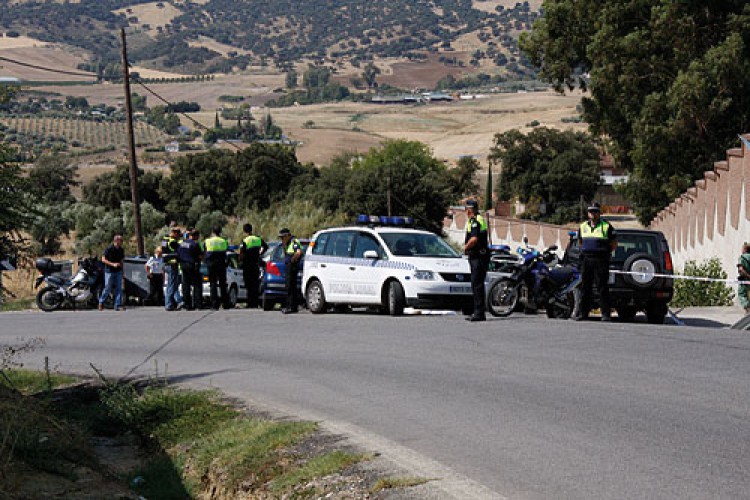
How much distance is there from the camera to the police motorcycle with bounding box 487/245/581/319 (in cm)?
2034

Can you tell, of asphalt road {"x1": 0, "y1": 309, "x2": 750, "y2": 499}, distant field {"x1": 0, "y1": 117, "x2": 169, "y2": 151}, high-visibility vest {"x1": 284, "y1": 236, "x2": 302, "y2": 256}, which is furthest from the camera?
distant field {"x1": 0, "y1": 117, "x2": 169, "y2": 151}

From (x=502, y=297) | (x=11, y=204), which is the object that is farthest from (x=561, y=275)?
(x=11, y=204)

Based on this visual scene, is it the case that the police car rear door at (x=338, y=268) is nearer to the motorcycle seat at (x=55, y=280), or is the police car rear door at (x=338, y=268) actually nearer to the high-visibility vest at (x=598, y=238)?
the high-visibility vest at (x=598, y=238)

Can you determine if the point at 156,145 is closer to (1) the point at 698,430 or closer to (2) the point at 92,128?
(2) the point at 92,128

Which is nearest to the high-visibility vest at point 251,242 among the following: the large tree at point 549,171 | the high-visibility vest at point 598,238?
the high-visibility vest at point 598,238

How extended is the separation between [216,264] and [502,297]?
835cm

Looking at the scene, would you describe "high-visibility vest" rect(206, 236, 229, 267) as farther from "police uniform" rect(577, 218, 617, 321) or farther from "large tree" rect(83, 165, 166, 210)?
"large tree" rect(83, 165, 166, 210)

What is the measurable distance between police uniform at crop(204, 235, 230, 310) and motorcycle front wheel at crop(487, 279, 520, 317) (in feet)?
26.7

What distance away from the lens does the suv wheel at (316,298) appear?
2331 cm

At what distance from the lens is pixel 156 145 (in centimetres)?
17638

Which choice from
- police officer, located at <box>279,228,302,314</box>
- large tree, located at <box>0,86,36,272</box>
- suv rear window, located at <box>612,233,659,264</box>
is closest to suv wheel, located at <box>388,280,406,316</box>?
police officer, located at <box>279,228,302,314</box>

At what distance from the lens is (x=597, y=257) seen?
19094mm

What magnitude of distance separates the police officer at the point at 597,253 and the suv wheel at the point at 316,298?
19.7 feet

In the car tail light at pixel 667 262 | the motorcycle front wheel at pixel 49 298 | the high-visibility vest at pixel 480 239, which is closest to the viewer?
the high-visibility vest at pixel 480 239
